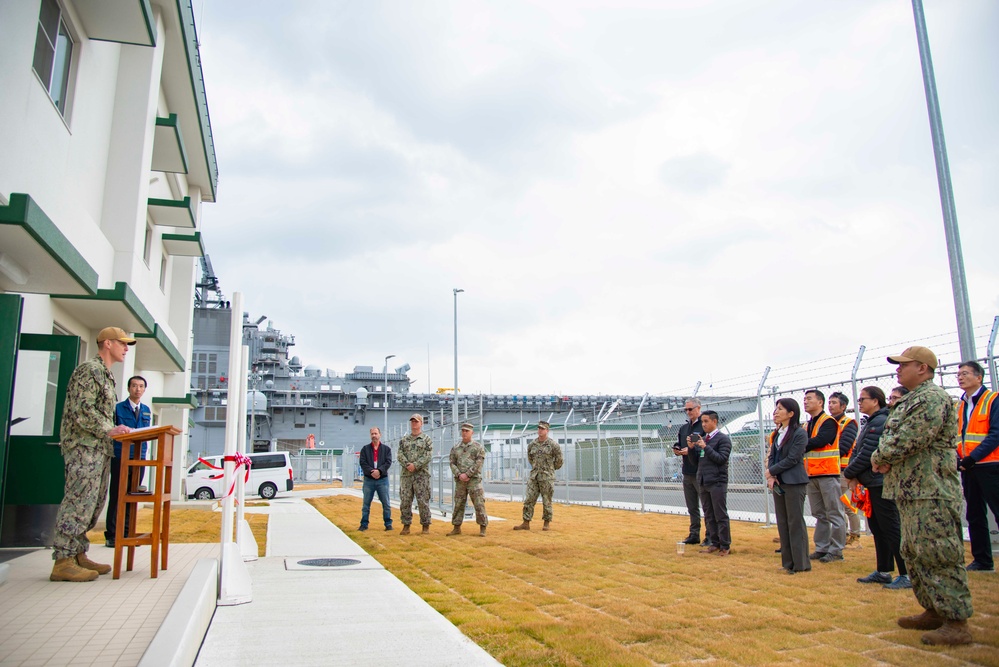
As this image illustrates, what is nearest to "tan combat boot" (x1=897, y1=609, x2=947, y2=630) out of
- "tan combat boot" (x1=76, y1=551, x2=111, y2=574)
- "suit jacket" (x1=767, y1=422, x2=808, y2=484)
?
"suit jacket" (x1=767, y1=422, x2=808, y2=484)

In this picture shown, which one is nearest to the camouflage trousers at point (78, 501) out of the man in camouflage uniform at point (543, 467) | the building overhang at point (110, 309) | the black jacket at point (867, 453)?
the building overhang at point (110, 309)

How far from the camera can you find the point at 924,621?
4.51m

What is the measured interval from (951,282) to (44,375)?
424 inches

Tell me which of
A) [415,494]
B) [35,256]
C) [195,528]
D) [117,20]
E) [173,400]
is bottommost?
[195,528]

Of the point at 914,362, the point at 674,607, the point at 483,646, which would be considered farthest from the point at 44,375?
the point at 914,362

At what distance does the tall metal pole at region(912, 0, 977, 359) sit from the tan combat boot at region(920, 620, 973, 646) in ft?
13.7

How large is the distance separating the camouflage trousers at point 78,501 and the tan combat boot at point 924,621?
596 cm

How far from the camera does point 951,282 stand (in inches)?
298

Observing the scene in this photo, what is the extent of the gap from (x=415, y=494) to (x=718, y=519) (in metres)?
5.16

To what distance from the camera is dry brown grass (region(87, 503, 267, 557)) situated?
954 centimetres

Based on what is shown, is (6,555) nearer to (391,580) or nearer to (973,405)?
(391,580)

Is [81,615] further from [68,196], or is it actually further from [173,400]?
[173,400]

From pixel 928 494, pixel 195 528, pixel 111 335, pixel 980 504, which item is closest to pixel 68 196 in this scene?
pixel 111 335

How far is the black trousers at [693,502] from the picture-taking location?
898cm
